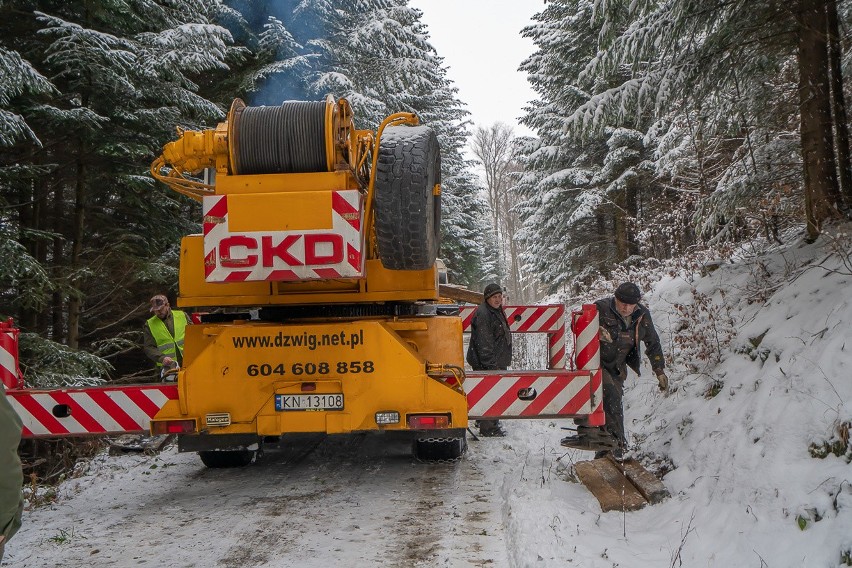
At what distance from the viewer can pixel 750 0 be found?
6410mm

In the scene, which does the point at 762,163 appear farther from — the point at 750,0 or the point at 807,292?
the point at 807,292

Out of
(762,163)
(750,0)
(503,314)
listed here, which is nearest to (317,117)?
(503,314)

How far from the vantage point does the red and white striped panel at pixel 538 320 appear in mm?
8492

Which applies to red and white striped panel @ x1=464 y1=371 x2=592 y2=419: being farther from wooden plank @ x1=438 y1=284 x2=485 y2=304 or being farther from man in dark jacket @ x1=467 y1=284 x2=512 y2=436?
wooden plank @ x1=438 y1=284 x2=485 y2=304

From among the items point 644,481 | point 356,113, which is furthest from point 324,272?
point 356,113

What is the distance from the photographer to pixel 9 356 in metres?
5.51

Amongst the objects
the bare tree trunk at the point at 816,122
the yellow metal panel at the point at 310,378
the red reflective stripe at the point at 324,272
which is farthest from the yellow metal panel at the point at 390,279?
the bare tree trunk at the point at 816,122

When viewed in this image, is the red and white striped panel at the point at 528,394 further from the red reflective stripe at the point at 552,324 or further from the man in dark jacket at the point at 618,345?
the red reflective stripe at the point at 552,324

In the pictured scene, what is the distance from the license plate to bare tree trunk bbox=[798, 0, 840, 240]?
490 centimetres

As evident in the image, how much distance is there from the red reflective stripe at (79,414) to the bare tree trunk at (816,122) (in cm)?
692

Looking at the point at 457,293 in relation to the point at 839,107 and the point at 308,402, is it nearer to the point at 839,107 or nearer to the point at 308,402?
the point at 308,402

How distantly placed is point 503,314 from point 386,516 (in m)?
3.72

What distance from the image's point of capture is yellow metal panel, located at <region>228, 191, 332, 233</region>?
5.00 meters

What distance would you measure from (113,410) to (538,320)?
17.1ft
